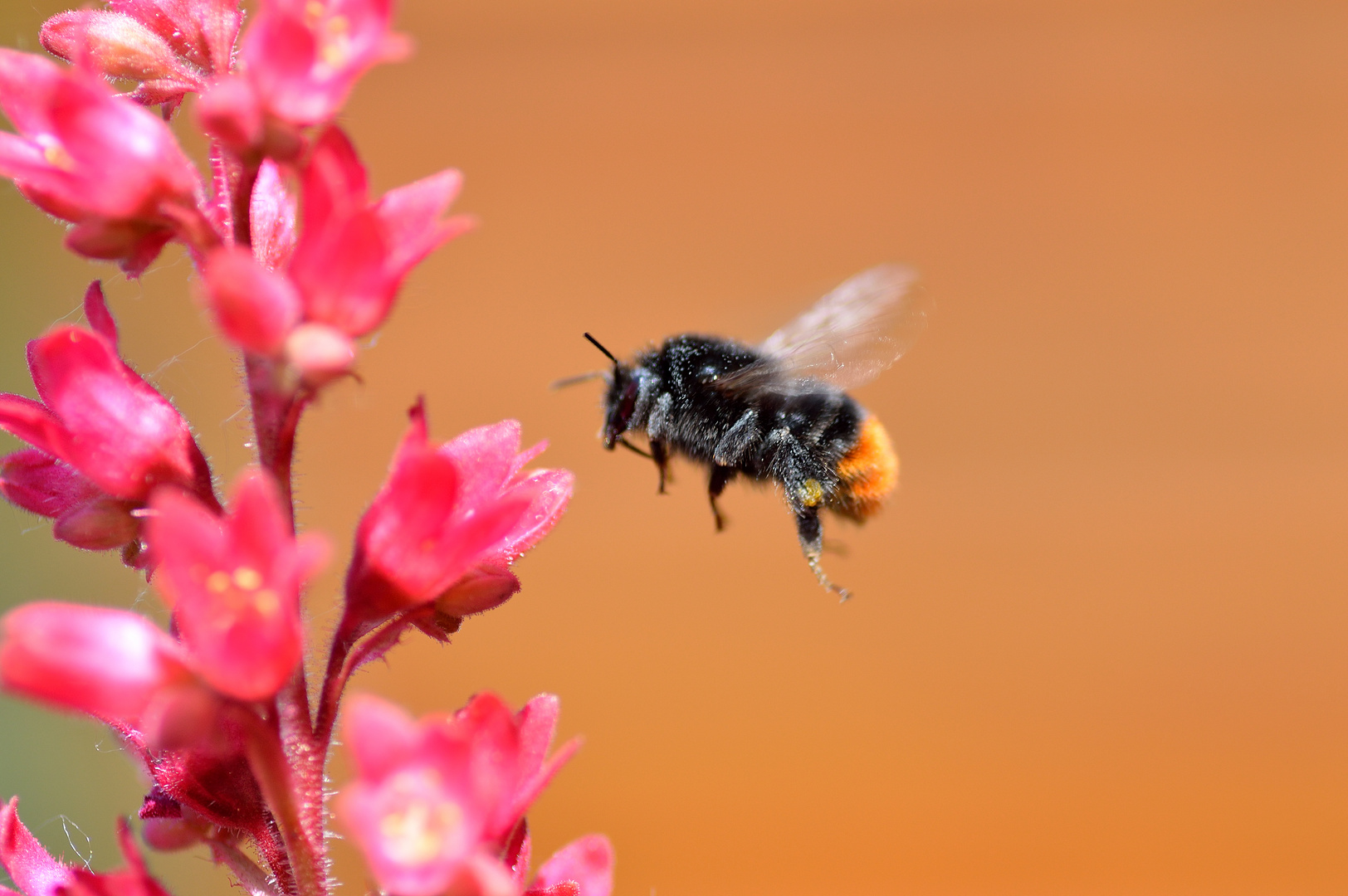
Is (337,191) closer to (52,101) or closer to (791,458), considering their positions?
(52,101)

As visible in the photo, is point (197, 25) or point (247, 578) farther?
point (197, 25)

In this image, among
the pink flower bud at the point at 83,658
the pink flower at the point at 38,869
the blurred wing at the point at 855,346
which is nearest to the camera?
the pink flower bud at the point at 83,658

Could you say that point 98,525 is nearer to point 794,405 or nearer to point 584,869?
point 584,869

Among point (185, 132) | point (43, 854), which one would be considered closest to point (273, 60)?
point (43, 854)

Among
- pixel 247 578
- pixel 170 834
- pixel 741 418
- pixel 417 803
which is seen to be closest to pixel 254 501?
pixel 247 578

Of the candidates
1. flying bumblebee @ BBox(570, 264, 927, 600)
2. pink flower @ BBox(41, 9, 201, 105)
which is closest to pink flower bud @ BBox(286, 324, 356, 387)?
pink flower @ BBox(41, 9, 201, 105)

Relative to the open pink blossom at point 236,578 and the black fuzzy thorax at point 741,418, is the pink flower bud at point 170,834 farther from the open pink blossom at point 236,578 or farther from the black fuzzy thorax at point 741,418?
Answer: the black fuzzy thorax at point 741,418

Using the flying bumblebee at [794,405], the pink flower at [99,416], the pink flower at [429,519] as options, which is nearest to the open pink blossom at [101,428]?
the pink flower at [99,416]
